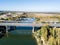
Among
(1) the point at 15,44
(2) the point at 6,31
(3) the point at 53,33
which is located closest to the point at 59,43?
(3) the point at 53,33

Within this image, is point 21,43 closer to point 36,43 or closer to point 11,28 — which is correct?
point 36,43

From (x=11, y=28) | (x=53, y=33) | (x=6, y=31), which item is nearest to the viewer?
(x=53, y=33)

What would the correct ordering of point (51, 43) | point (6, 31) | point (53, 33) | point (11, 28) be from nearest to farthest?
point (51, 43) → point (53, 33) → point (6, 31) → point (11, 28)

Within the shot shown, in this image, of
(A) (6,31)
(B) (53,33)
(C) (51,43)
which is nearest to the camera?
(C) (51,43)

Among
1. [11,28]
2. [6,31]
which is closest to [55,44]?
[6,31]

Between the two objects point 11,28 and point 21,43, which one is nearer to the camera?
point 21,43

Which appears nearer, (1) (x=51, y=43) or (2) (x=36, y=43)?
(1) (x=51, y=43)

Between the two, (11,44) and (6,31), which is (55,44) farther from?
(6,31)
